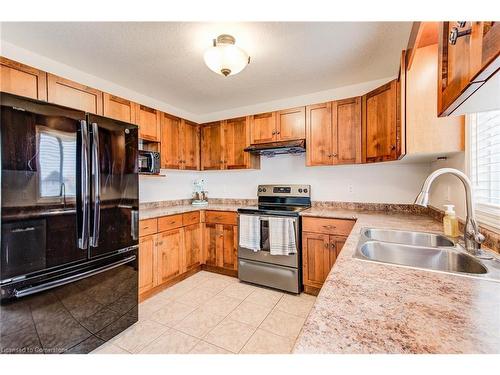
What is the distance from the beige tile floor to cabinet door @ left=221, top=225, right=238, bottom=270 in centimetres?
29

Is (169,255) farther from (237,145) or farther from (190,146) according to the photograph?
(237,145)

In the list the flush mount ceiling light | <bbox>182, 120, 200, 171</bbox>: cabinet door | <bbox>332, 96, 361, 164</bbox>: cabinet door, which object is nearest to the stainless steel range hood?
<bbox>332, 96, 361, 164</bbox>: cabinet door

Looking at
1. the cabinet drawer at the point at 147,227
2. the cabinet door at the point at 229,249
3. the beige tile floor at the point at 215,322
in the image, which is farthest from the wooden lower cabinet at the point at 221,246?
the cabinet drawer at the point at 147,227

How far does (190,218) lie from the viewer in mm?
2920

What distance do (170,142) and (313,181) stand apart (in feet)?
6.62

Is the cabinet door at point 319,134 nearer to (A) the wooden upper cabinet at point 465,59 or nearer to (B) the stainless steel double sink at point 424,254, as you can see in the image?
(B) the stainless steel double sink at point 424,254

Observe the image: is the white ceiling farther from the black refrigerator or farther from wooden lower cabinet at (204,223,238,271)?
wooden lower cabinet at (204,223,238,271)

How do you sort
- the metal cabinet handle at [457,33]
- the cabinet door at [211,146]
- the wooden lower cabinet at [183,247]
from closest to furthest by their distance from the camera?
the metal cabinet handle at [457,33] → the wooden lower cabinet at [183,247] → the cabinet door at [211,146]

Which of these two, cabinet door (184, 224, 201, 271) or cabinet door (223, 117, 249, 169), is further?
cabinet door (223, 117, 249, 169)

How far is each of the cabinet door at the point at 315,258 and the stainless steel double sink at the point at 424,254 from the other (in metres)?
0.81

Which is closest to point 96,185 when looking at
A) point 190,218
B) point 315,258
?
point 190,218

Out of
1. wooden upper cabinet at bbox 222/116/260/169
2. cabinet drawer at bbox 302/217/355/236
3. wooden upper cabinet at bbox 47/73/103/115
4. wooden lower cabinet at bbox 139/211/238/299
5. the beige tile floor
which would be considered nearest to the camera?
the beige tile floor

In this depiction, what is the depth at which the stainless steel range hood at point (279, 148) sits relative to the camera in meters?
2.68

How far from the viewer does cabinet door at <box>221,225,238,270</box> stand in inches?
113
